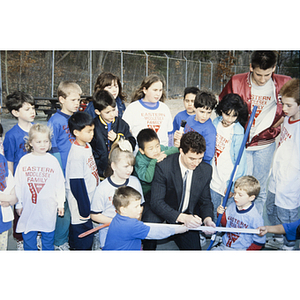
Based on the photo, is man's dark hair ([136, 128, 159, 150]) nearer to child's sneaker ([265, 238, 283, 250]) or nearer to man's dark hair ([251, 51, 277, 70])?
man's dark hair ([251, 51, 277, 70])

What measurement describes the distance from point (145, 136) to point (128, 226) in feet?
2.64

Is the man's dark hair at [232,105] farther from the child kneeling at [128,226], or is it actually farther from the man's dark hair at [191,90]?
the child kneeling at [128,226]

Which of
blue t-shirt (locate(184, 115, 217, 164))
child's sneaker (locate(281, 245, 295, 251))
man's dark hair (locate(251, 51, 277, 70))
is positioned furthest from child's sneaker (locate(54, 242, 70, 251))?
man's dark hair (locate(251, 51, 277, 70))

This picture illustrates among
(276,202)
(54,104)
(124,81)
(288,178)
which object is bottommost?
(276,202)

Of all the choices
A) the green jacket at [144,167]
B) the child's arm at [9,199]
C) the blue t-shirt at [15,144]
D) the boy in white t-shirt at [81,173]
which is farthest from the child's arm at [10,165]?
the green jacket at [144,167]

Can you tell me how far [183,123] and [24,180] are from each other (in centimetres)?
152

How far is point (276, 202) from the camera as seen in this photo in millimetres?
3074

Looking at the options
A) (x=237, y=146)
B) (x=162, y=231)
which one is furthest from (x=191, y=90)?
(x=162, y=231)

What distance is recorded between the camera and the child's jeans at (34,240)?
299 cm

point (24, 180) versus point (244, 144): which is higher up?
point (244, 144)

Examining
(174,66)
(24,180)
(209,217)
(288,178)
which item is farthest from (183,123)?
(24,180)

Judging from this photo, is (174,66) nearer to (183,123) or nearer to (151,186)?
(183,123)

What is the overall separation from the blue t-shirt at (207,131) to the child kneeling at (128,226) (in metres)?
0.73

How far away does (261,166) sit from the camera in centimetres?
309
